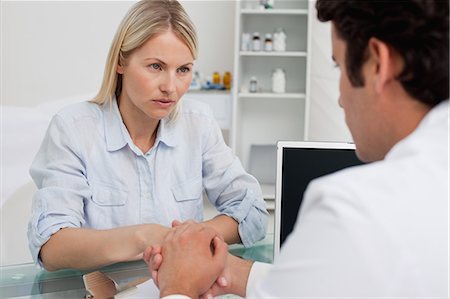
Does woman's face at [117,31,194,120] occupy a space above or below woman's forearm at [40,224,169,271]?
above

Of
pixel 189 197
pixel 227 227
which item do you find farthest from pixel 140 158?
pixel 227 227

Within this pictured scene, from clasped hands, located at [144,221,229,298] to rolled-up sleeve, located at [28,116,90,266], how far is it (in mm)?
312

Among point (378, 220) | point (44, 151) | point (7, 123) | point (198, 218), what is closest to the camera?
point (378, 220)

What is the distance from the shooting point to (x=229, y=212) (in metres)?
1.58

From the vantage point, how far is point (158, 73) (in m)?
1.53

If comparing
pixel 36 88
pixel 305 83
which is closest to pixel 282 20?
pixel 305 83

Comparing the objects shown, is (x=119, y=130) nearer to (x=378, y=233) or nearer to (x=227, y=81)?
(x=378, y=233)

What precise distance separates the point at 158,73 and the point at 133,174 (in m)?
0.27

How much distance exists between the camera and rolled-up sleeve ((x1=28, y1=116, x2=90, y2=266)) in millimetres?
1402

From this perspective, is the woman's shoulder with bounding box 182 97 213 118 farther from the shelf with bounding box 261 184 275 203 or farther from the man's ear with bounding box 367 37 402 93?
the shelf with bounding box 261 184 275 203

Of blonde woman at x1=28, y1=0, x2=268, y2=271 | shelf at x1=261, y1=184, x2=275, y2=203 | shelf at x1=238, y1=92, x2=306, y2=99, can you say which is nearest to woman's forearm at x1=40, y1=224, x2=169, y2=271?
blonde woman at x1=28, y1=0, x2=268, y2=271

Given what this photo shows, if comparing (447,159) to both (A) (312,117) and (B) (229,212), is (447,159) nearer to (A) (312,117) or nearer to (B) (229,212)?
(B) (229,212)

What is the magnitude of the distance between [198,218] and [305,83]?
233 centimetres

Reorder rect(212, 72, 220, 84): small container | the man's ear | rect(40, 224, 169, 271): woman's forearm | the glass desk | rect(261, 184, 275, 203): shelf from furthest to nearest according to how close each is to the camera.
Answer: rect(212, 72, 220, 84): small container → rect(261, 184, 275, 203): shelf → rect(40, 224, 169, 271): woman's forearm → the glass desk → the man's ear
